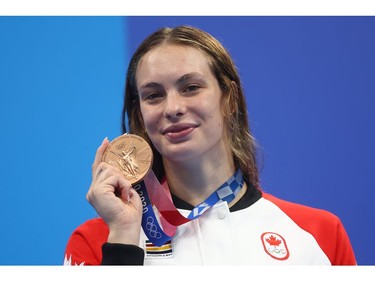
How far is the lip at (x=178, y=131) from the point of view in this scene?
1618 millimetres

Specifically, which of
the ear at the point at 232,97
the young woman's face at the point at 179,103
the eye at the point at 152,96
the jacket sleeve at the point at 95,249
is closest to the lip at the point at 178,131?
the young woman's face at the point at 179,103

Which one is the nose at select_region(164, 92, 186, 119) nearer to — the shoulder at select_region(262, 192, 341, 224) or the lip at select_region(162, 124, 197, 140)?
the lip at select_region(162, 124, 197, 140)

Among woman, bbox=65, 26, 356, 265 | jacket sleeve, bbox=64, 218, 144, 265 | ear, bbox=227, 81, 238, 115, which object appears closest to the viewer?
jacket sleeve, bbox=64, 218, 144, 265

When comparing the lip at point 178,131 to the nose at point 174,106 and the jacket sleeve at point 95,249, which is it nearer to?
the nose at point 174,106

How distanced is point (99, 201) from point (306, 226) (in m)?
0.63

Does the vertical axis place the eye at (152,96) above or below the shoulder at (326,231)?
above

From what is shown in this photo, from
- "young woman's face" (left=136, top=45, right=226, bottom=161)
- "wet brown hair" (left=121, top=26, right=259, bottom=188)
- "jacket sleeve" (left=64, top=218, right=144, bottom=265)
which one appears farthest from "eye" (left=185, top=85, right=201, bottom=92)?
"jacket sleeve" (left=64, top=218, right=144, bottom=265)

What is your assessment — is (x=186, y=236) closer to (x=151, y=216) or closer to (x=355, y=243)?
(x=151, y=216)

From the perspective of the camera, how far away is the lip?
1.62m

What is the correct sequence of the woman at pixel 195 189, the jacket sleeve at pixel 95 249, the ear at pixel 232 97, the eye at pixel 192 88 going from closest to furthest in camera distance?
the jacket sleeve at pixel 95 249 < the woman at pixel 195 189 < the eye at pixel 192 88 < the ear at pixel 232 97

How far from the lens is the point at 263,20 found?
2.92 m

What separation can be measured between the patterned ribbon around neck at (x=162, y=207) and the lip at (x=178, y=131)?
0.16m

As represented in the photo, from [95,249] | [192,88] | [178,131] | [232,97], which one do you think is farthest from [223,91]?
[95,249]

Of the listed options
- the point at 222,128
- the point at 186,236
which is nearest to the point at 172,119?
the point at 222,128
